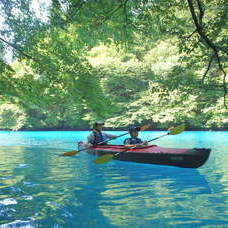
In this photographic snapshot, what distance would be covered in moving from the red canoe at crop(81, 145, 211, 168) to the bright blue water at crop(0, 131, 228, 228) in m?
0.22

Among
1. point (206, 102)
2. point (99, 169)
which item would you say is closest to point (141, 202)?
point (99, 169)

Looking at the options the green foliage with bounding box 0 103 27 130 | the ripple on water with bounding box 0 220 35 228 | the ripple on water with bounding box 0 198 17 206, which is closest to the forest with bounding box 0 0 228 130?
the ripple on water with bounding box 0 220 35 228

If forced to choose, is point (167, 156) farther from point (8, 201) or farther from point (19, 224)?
point (19, 224)

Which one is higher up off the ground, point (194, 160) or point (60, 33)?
point (60, 33)

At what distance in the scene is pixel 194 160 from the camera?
27.7 feet

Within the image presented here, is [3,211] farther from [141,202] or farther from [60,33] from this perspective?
[60,33]

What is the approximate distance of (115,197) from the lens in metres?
5.70

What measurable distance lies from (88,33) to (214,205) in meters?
4.88

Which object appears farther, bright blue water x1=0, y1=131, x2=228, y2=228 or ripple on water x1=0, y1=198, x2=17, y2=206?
ripple on water x1=0, y1=198, x2=17, y2=206

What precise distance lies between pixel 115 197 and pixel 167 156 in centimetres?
345

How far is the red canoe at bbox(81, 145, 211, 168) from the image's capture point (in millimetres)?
8383

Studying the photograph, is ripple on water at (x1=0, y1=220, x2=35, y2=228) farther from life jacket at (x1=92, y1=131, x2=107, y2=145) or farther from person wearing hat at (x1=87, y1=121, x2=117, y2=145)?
life jacket at (x1=92, y1=131, x2=107, y2=145)

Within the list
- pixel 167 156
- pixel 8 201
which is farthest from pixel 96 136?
pixel 8 201

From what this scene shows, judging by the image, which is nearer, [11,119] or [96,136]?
[96,136]
